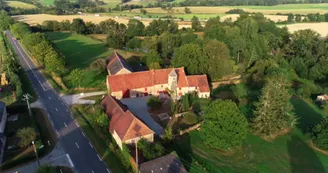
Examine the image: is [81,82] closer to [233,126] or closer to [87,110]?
[87,110]

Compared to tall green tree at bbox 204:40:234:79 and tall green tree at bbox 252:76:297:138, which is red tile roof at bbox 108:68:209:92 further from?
tall green tree at bbox 252:76:297:138

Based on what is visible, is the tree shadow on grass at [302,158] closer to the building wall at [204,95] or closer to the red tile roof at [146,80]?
the building wall at [204,95]

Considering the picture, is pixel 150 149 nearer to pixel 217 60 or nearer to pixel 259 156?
pixel 259 156

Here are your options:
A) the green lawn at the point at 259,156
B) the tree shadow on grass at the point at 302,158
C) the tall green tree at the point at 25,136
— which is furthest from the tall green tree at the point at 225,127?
the tall green tree at the point at 25,136

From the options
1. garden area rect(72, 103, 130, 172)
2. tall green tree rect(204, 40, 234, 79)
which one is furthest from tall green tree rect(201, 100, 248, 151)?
tall green tree rect(204, 40, 234, 79)

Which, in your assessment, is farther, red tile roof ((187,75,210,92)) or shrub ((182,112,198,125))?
red tile roof ((187,75,210,92))

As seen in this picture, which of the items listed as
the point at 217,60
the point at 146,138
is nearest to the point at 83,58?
the point at 217,60
